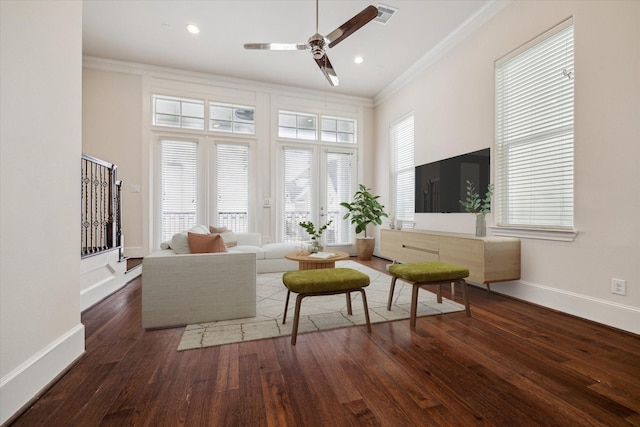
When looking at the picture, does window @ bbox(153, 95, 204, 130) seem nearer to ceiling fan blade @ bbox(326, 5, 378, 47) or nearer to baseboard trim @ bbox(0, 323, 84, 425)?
ceiling fan blade @ bbox(326, 5, 378, 47)

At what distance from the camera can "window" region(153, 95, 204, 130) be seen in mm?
4941

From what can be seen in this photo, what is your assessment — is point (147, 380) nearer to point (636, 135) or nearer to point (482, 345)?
point (482, 345)

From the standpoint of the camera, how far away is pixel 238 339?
1992 mm

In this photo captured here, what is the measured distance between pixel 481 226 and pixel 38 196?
12.3ft

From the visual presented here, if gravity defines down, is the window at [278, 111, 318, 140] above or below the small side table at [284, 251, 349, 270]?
above

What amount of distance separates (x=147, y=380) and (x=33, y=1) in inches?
81.9

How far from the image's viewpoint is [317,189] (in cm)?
576

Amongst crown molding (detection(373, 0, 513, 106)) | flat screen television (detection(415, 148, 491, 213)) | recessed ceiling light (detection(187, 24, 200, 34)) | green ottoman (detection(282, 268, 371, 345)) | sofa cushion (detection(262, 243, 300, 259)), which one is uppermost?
recessed ceiling light (detection(187, 24, 200, 34))

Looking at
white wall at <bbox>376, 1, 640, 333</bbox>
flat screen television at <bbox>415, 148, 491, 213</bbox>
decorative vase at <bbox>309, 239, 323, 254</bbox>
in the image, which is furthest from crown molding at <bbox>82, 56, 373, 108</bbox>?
decorative vase at <bbox>309, 239, 323, 254</bbox>

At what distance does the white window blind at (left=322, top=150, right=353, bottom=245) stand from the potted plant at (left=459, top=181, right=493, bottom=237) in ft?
8.75

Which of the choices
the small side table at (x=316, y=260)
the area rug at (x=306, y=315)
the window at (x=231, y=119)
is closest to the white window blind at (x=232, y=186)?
the window at (x=231, y=119)

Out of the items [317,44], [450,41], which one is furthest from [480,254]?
[450,41]

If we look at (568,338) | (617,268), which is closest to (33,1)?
(568,338)

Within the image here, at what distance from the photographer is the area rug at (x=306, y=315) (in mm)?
2053
